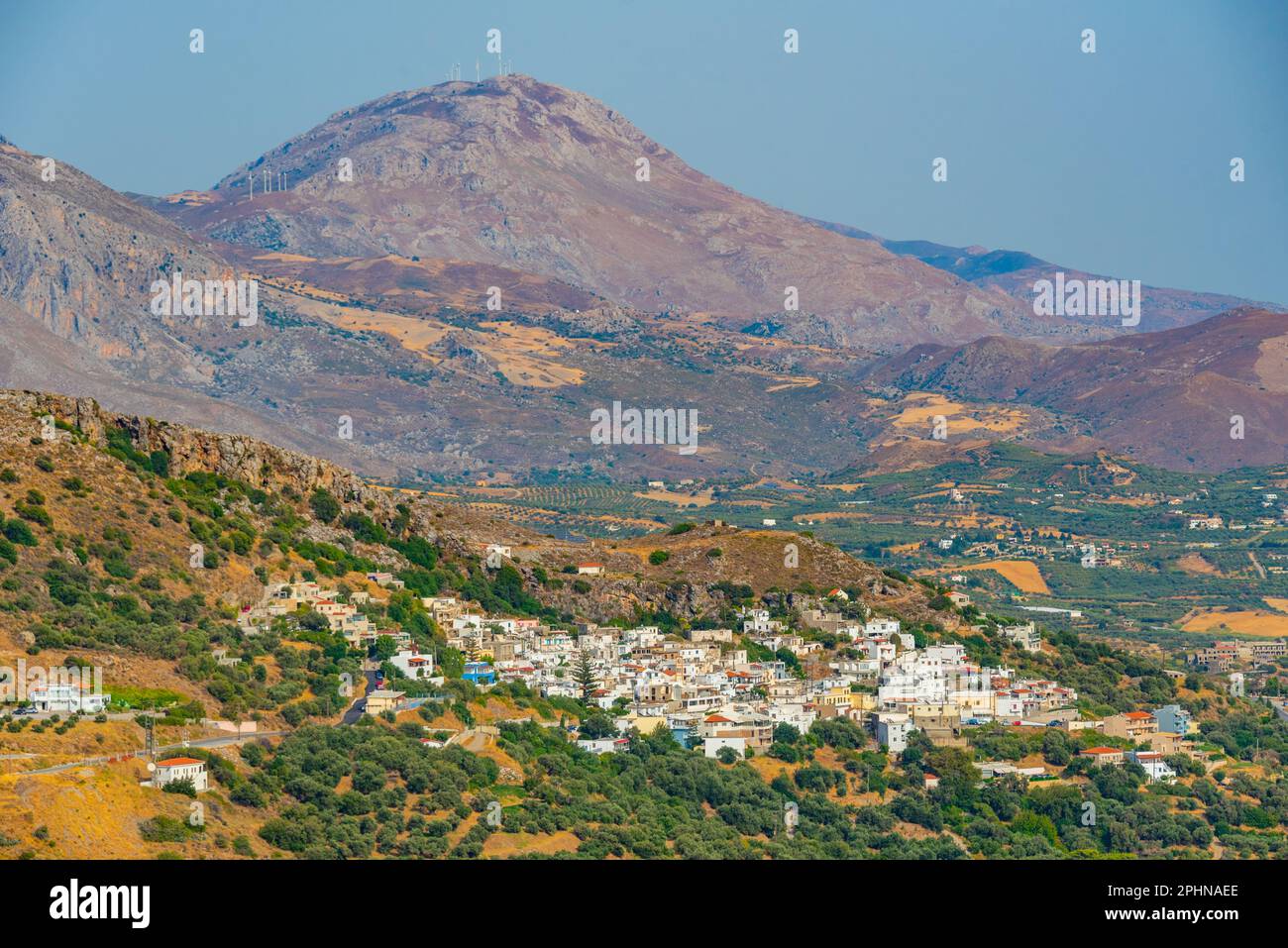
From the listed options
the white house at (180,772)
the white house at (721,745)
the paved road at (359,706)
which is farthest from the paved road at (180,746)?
the white house at (721,745)

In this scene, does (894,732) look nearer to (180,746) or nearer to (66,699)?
(180,746)

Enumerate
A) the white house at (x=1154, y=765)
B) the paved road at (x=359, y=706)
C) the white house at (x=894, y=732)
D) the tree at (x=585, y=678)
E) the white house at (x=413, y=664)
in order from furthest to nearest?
the tree at (x=585, y=678), the white house at (x=1154, y=765), the white house at (x=894, y=732), the white house at (x=413, y=664), the paved road at (x=359, y=706)

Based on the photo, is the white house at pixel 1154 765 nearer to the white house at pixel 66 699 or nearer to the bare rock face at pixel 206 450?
the bare rock face at pixel 206 450

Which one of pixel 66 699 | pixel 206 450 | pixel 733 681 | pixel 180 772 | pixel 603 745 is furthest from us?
pixel 206 450

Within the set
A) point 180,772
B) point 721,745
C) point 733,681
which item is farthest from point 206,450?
point 180,772

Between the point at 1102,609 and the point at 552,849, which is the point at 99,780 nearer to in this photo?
the point at 552,849
